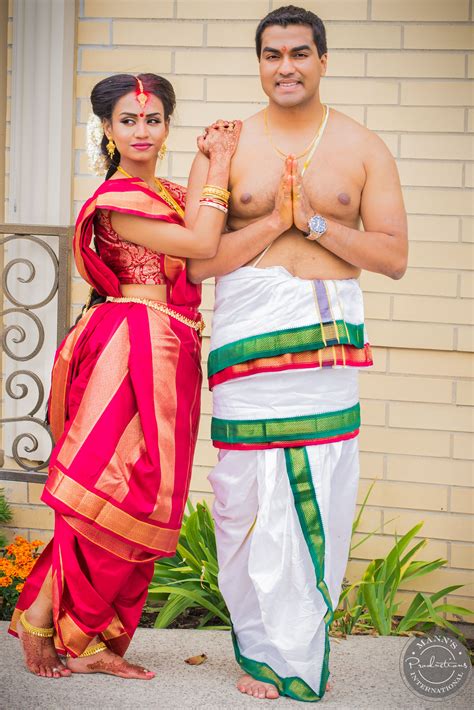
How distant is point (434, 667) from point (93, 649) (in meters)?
1.23

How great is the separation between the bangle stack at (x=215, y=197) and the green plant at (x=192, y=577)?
1.74 meters

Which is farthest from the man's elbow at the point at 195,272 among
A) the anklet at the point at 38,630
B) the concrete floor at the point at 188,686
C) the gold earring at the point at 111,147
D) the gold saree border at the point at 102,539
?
the concrete floor at the point at 188,686

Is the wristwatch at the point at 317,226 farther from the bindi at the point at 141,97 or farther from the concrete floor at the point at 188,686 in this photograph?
the concrete floor at the point at 188,686

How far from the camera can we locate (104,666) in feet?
10.9

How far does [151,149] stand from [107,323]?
0.60 m

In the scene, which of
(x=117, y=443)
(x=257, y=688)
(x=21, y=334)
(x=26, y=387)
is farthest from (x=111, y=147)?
(x=257, y=688)

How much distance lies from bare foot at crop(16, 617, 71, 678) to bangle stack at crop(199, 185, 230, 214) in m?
1.52

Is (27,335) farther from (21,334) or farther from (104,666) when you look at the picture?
(104,666)

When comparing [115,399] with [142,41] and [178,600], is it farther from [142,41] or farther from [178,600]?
[142,41]

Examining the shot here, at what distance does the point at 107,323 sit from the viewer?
3.26 m

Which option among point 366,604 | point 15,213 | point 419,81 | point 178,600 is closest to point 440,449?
point 366,604

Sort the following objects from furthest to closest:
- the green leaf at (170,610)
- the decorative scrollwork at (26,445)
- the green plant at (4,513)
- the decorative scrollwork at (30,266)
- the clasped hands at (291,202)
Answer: the green plant at (4,513) < the decorative scrollwork at (26,445) < the decorative scrollwork at (30,266) < the green leaf at (170,610) < the clasped hands at (291,202)

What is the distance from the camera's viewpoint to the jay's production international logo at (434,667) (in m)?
3.37

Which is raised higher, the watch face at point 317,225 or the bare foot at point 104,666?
the watch face at point 317,225
